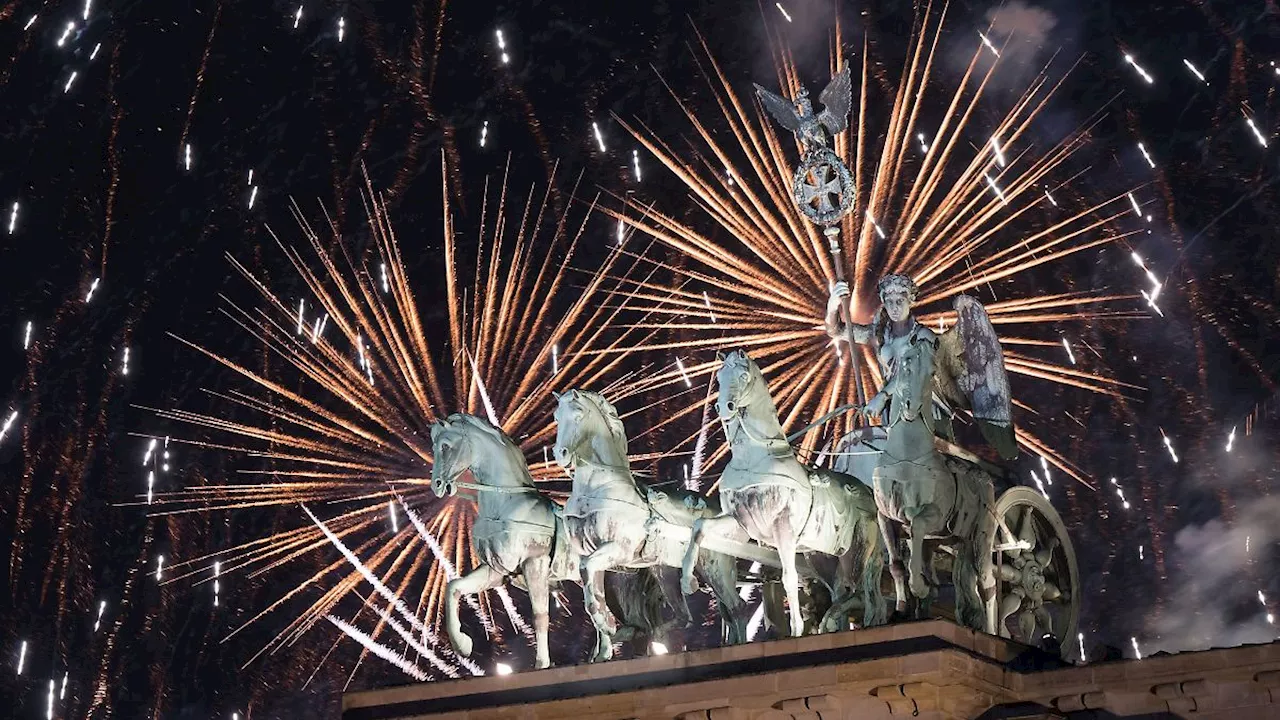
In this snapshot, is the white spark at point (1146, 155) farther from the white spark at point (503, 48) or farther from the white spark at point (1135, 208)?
the white spark at point (503, 48)

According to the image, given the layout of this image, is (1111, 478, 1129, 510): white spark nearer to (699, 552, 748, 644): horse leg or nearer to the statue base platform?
(699, 552, 748, 644): horse leg

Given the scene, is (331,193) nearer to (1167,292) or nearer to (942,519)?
(1167,292)

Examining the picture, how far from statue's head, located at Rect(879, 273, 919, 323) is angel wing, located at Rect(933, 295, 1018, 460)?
13.8 inches

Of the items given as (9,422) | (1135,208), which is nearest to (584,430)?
(1135,208)

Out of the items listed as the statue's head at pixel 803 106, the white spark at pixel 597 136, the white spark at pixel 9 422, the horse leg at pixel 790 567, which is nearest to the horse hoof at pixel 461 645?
the horse leg at pixel 790 567

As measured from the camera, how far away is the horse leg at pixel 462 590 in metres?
19.1

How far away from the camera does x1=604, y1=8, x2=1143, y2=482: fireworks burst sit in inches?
906

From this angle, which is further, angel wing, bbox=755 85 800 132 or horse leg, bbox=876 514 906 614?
angel wing, bbox=755 85 800 132

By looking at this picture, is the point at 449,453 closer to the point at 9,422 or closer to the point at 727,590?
the point at 727,590

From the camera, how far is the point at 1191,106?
2714 centimetres

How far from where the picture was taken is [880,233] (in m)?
22.6

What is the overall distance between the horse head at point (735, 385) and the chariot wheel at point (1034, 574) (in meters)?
2.18

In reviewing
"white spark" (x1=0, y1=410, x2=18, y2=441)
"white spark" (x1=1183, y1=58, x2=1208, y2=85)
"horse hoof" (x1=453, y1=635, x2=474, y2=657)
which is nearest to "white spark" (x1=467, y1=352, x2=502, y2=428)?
"horse hoof" (x1=453, y1=635, x2=474, y2=657)

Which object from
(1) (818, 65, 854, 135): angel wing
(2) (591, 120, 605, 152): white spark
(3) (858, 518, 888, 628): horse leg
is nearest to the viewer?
(3) (858, 518, 888, 628): horse leg
